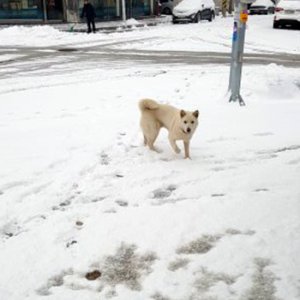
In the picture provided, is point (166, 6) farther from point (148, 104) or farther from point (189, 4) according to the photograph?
point (148, 104)

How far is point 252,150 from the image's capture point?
6.03 meters

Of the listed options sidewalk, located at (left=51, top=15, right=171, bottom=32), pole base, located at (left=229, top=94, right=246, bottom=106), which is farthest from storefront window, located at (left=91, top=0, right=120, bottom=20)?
pole base, located at (left=229, top=94, right=246, bottom=106)

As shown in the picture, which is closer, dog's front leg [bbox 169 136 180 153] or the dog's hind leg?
dog's front leg [bbox 169 136 180 153]

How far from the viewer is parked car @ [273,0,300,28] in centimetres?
2195

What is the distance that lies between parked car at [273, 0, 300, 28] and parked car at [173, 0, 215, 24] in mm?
8180

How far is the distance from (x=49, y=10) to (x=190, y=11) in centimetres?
963

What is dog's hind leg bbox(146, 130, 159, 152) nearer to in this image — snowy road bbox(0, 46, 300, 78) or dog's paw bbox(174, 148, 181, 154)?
dog's paw bbox(174, 148, 181, 154)

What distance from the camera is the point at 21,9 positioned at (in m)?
27.7

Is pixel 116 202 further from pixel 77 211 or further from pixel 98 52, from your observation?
pixel 98 52

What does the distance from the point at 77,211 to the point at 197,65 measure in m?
9.66

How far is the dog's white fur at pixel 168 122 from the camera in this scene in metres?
5.45

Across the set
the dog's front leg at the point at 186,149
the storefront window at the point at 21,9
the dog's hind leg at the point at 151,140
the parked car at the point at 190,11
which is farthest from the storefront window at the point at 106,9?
the dog's front leg at the point at 186,149

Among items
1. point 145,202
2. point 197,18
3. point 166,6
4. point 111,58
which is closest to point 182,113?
point 145,202

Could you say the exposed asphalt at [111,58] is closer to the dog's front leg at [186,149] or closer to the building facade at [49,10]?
the dog's front leg at [186,149]
